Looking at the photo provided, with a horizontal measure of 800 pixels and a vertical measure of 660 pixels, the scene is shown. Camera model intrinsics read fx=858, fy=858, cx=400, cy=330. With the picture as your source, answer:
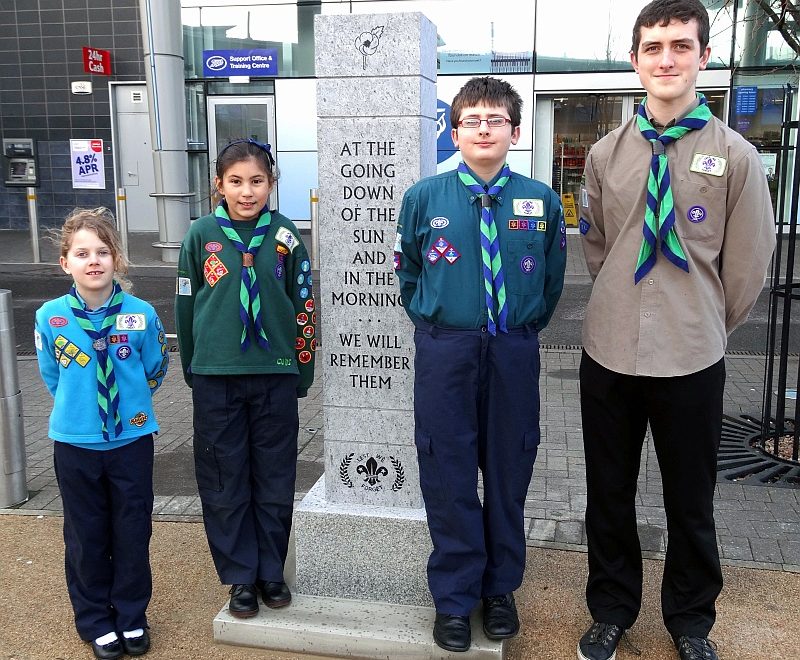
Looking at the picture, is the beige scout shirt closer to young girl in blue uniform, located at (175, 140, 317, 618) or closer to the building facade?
young girl in blue uniform, located at (175, 140, 317, 618)

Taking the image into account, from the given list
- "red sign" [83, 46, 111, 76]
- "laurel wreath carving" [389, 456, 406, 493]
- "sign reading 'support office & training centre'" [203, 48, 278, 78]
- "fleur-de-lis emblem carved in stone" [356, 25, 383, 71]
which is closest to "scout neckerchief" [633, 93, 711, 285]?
"fleur-de-lis emblem carved in stone" [356, 25, 383, 71]

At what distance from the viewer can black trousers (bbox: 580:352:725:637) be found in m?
2.99

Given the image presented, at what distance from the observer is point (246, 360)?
3.26 meters

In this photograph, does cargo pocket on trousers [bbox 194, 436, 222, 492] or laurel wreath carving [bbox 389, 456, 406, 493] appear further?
laurel wreath carving [bbox 389, 456, 406, 493]

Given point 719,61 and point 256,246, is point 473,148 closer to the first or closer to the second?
point 256,246

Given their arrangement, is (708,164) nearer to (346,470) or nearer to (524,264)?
(524,264)

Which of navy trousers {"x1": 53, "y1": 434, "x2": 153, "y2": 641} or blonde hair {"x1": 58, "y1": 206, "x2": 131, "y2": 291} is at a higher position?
blonde hair {"x1": 58, "y1": 206, "x2": 131, "y2": 291}

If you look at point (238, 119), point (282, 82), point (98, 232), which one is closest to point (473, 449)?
point (98, 232)

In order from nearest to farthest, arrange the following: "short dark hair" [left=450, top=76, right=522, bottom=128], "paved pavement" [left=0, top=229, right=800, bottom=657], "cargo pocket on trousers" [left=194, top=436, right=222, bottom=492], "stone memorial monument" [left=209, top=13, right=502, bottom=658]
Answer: "short dark hair" [left=450, top=76, right=522, bottom=128]
"stone memorial monument" [left=209, top=13, right=502, bottom=658]
"cargo pocket on trousers" [left=194, top=436, right=222, bottom=492]
"paved pavement" [left=0, top=229, right=800, bottom=657]

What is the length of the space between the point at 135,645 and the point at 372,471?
1118 millimetres

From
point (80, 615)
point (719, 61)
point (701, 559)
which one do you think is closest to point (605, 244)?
point (701, 559)

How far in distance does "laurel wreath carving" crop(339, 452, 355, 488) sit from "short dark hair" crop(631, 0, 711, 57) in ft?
6.34

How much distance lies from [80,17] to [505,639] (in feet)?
58.2

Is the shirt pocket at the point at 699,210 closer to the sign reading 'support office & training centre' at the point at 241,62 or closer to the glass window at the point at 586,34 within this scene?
the glass window at the point at 586,34
